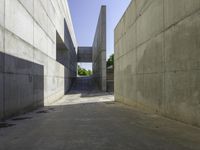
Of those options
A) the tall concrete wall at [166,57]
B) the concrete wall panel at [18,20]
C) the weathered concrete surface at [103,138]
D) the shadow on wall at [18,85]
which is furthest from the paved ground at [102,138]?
the concrete wall panel at [18,20]

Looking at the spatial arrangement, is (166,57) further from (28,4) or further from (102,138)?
(28,4)

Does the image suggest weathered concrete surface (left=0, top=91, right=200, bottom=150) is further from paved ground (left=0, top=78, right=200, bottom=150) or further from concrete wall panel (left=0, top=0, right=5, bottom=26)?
concrete wall panel (left=0, top=0, right=5, bottom=26)

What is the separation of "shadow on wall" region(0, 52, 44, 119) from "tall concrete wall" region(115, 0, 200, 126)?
16.1 ft

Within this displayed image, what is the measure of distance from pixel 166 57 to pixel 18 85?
5.22 m

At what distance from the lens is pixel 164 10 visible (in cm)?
723

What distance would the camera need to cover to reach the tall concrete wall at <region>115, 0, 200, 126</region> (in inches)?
217

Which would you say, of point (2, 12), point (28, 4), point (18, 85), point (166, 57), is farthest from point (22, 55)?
point (166, 57)

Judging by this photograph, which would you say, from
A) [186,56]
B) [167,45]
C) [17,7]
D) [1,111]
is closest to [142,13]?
[167,45]

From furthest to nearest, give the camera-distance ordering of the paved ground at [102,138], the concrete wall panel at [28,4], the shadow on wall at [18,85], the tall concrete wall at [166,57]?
the concrete wall panel at [28,4] < the shadow on wall at [18,85] < the tall concrete wall at [166,57] < the paved ground at [102,138]

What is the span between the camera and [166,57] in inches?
277

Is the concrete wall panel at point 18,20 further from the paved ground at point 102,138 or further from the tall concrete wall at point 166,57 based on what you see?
the tall concrete wall at point 166,57

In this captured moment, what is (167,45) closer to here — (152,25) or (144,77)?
(152,25)

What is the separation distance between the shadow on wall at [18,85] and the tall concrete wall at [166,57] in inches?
194

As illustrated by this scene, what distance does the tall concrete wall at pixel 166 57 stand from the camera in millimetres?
5523
